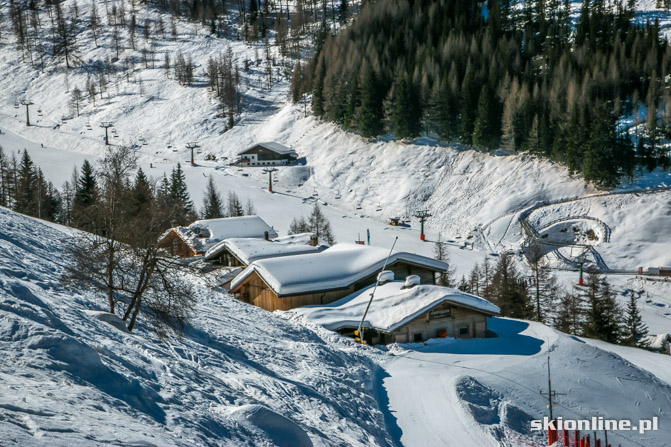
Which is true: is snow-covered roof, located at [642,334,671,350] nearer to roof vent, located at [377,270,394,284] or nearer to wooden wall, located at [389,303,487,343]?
wooden wall, located at [389,303,487,343]

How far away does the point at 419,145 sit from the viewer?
83312 millimetres

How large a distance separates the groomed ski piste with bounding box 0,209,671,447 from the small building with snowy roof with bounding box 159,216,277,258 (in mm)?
19678

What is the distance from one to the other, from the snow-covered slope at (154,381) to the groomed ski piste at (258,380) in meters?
0.04

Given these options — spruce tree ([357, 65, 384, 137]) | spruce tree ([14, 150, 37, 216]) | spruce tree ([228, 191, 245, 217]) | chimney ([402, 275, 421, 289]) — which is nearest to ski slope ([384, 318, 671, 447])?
chimney ([402, 275, 421, 289])

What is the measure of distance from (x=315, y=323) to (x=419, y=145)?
57.5 meters

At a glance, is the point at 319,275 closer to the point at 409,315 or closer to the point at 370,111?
the point at 409,315

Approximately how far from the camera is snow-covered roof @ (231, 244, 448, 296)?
3366 centimetres

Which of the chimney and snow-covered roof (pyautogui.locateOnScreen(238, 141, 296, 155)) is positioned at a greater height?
the chimney

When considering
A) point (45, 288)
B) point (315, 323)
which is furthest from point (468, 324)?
point (45, 288)

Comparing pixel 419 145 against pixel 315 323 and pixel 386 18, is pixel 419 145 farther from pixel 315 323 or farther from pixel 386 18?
pixel 315 323

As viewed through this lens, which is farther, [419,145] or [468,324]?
[419,145]

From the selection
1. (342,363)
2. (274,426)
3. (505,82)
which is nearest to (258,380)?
(274,426)

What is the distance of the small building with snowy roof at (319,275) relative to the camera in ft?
111

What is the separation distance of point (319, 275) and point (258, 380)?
19.6 meters
